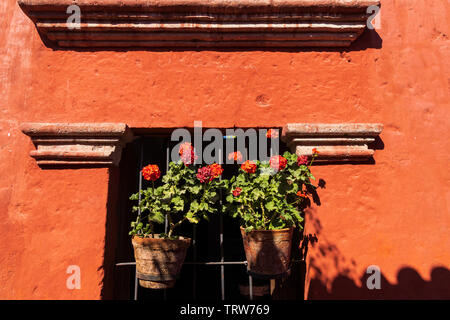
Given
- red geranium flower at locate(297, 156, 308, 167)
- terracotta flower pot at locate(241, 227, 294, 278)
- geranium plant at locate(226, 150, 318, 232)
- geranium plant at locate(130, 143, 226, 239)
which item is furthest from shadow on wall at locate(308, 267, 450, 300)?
geranium plant at locate(130, 143, 226, 239)

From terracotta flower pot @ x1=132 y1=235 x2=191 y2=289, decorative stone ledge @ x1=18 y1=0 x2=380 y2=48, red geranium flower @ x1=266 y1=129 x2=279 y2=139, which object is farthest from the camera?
decorative stone ledge @ x1=18 y1=0 x2=380 y2=48

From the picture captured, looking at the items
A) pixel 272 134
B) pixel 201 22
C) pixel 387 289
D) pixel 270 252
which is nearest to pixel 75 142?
pixel 201 22

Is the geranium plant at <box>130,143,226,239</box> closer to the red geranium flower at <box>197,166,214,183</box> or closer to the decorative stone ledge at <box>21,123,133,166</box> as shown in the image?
the red geranium flower at <box>197,166,214,183</box>

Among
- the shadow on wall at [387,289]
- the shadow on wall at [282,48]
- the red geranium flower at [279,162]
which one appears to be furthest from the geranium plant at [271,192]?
the shadow on wall at [282,48]

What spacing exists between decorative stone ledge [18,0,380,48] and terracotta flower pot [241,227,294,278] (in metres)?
1.45

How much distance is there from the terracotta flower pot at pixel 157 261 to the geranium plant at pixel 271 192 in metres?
0.48

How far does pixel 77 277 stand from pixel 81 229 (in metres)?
0.31

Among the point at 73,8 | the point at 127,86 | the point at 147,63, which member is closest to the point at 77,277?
the point at 127,86

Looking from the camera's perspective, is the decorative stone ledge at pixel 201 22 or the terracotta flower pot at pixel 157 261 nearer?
the terracotta flower pot at pixel 157 261

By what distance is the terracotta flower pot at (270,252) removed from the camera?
1909mm

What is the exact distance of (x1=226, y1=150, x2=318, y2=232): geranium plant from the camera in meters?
1.98

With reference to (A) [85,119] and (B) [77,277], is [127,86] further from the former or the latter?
(B) [77,277]

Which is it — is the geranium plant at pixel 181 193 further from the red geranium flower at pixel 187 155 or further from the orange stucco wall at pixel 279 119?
the orange stucco wall at pixel 279 119

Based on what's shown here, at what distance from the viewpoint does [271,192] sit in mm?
2016
